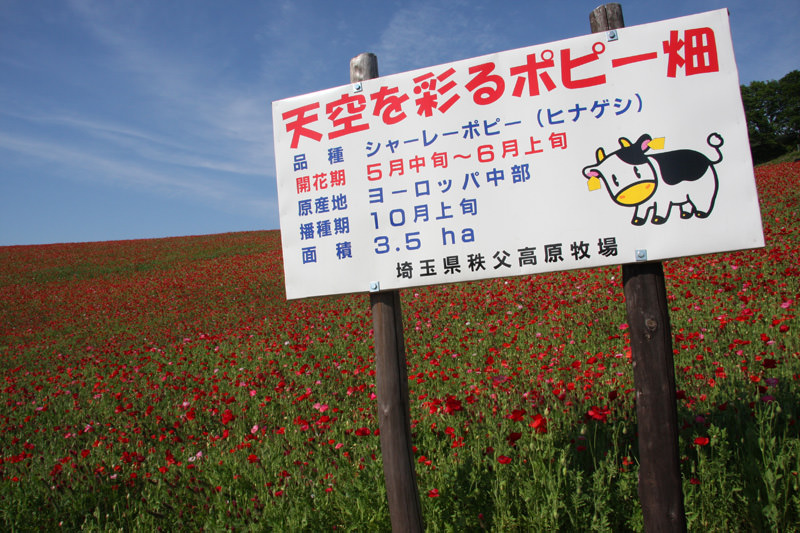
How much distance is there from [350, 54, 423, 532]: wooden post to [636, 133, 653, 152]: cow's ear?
144 centimetres

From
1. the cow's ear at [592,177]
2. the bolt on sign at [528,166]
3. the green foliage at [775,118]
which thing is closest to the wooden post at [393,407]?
the bolt on sign at [528,166]

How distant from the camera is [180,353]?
8609 mm

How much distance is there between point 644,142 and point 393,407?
189cm

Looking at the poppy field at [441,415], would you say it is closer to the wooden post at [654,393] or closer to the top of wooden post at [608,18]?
the wooden post at [654,393]

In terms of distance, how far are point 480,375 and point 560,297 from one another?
10.6 feet

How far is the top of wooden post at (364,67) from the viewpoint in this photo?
2.70m

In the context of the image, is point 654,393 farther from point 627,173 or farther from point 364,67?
point 364,67

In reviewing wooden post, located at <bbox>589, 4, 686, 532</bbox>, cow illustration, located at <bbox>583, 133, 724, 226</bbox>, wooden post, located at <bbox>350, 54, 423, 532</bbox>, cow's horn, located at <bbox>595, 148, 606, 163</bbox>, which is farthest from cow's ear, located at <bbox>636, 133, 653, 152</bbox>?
wooden post, located at <bbox>350, 54, 423, 532</bbox>

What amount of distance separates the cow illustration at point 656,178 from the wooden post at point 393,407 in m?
1.26

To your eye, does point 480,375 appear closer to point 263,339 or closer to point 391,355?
point 391,355

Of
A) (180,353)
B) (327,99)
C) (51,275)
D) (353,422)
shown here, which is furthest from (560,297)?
(51,275)

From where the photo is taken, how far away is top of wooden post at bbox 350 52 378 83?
2.70 metres

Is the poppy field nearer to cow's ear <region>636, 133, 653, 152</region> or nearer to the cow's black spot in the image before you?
the cow's black spot

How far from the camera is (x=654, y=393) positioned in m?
2.29
